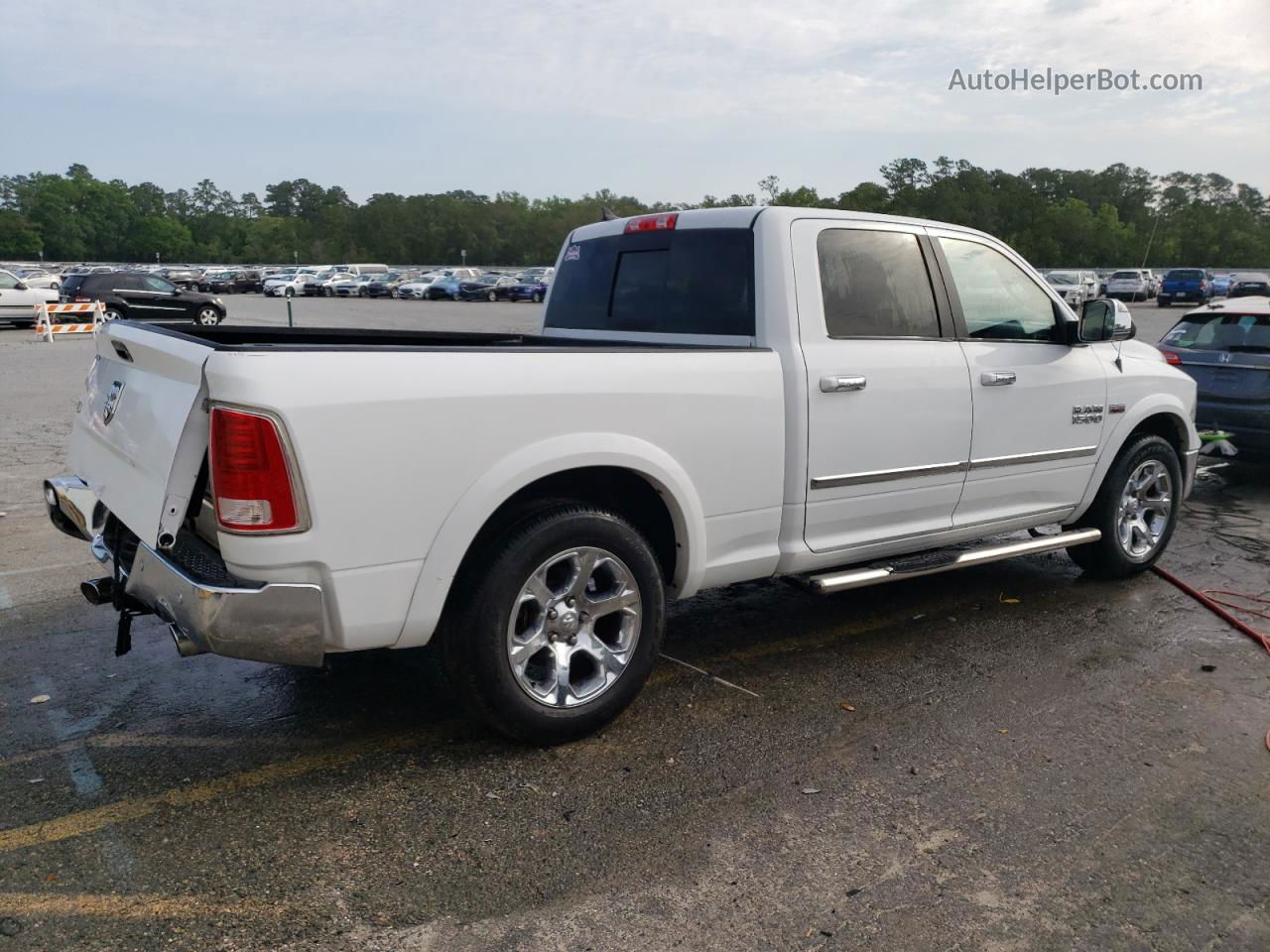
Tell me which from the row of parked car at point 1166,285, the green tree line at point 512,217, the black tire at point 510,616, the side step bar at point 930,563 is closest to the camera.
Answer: the black tire at point 510,616

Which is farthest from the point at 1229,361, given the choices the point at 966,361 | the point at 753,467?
the point at 753,467

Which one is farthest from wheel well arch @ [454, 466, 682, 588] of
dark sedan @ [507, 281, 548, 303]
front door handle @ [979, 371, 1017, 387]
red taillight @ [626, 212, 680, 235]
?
dark sedan @ [507, 281, 548, 303]

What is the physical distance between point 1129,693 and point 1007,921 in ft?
6.34

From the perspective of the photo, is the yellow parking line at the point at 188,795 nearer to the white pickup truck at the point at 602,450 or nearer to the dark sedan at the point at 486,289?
the white pickup truck at the point at 602,450

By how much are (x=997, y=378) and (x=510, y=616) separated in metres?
2.70

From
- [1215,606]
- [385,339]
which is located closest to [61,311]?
[385,339]

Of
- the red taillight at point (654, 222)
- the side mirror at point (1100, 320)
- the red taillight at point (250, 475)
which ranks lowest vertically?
the red taillight at point (250, 475)

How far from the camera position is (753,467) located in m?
4.11

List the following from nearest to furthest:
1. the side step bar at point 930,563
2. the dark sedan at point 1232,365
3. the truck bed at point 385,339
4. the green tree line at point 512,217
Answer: the truck bed at point 385,339 < the side step bar at point 930,563 < the dark sedan at point 1232,365 < the green tree line at point 512,217

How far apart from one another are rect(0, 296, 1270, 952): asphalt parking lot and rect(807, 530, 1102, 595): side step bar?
0.41 metres

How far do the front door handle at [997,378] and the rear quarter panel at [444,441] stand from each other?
4.53ft

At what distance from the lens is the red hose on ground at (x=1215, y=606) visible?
512 cm

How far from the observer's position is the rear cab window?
4434 millimetres

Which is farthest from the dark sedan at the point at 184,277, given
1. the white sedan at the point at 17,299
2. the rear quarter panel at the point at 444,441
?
the rear quarter panel at the point at 444,441
